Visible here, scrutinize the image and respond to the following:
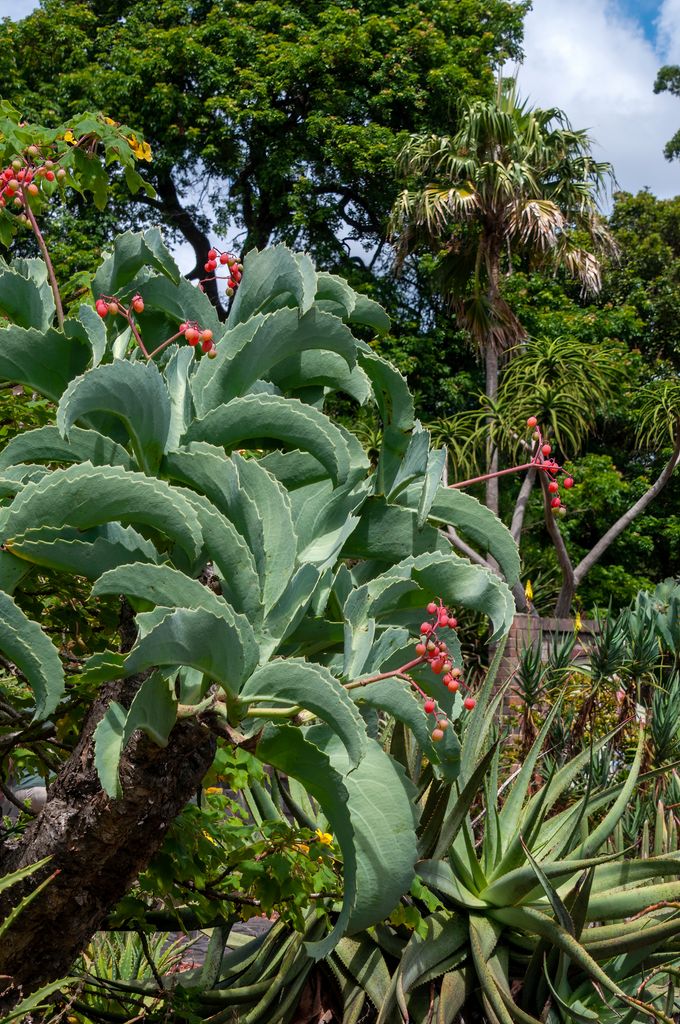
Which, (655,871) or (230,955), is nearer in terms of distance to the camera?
(655,871)

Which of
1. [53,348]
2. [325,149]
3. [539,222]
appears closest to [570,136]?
[539,222]

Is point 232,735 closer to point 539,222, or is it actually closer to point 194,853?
point 194,853

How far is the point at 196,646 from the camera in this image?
42.3 inches

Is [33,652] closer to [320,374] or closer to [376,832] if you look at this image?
[376,832]

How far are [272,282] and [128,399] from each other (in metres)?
0.32

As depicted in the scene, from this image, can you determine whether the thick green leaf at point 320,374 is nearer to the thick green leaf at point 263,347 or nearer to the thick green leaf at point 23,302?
the thick green leaf at point 263,347

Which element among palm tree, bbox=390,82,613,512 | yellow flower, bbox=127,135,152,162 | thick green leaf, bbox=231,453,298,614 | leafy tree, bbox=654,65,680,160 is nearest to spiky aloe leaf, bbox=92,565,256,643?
thick green leaf, bbox=231,453,298,614

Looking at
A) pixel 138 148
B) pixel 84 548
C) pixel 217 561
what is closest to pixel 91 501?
pixel 84 548

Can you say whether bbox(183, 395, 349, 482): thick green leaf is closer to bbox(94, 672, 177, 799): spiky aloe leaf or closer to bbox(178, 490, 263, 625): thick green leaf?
bbox(178, 490, 263, 625): thick green leaf

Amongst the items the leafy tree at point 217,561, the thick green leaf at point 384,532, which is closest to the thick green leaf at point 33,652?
the leafy tree at point 217,561

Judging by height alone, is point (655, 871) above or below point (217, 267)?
below

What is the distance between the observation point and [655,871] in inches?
121

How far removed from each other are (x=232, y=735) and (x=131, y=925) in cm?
157

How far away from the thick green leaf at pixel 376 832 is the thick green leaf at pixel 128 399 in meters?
0.43
